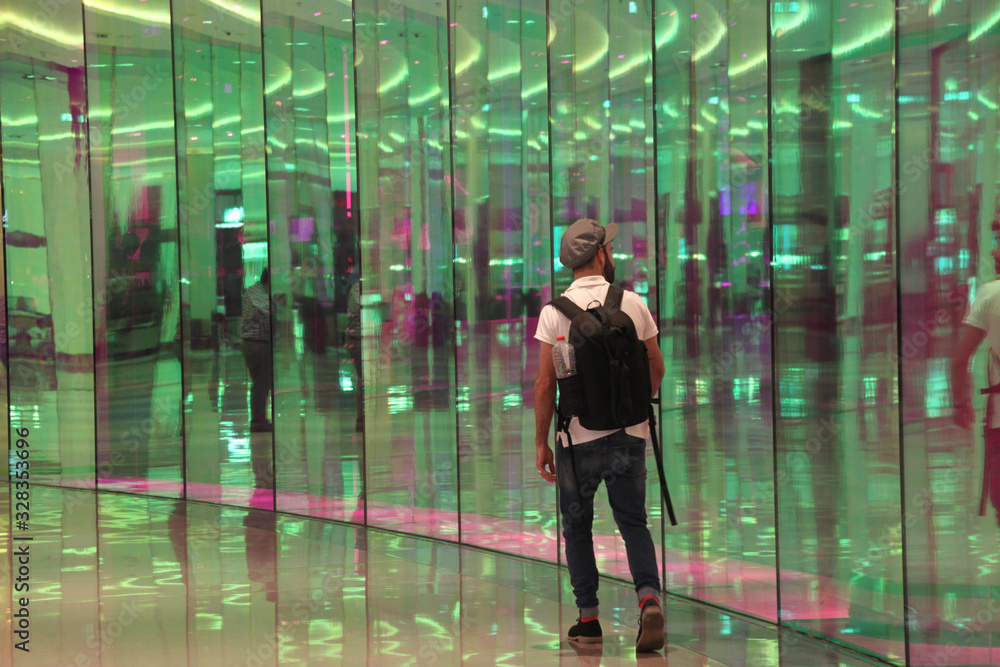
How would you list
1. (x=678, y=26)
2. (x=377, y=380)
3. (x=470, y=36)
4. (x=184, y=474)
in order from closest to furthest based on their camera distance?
(x=678, y=26), (x=470, y=36), (x=377, y=380), (x=184, y=474)

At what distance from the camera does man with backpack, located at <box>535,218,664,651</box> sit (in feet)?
12.3

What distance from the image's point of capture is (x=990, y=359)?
345 centimetres

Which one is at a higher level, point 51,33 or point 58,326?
point 51,33

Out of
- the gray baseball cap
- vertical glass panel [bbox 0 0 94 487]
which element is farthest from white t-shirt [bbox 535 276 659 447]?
vertical glass panel [bbox 0 0 94 487]

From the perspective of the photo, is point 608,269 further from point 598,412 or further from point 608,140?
point 608,140

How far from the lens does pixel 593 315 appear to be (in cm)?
377

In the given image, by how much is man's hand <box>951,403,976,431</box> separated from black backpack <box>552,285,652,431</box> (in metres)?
1.04

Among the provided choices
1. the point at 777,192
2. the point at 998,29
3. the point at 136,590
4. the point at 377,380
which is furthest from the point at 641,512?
the point at 377,380

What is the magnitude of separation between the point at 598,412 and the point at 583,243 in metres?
0.67

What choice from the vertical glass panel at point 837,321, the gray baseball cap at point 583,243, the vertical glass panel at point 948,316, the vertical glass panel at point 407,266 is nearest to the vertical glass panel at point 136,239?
the vertical glass panel at point 407,266

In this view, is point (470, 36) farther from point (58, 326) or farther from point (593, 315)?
point (58, 326)

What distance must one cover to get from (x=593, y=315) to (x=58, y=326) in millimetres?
6051

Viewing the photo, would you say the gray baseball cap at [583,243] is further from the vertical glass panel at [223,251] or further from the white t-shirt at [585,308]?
the vertical glass panel at [223,251]

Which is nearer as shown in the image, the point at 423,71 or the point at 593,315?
the point at 593,315
